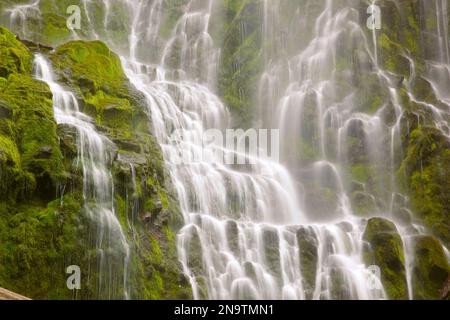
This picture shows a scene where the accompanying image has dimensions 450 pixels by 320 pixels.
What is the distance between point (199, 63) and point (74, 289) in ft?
71.5

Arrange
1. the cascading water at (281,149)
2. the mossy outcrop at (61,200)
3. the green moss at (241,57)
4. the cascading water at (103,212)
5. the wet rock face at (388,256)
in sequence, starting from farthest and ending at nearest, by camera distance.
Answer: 1. the green moss at (241,57)
2. the wet rock face at (388,256)
3. the cascading water at (281,149)
4. the cascading water at (103,212)
5. the mossy outcrop at (61,200)

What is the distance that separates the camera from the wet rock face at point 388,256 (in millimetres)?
15688

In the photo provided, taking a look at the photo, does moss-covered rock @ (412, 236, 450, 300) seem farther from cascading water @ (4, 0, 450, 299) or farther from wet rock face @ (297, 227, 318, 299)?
wet rock face @ (297, 227, 318, 299)

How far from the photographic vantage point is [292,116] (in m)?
26.1

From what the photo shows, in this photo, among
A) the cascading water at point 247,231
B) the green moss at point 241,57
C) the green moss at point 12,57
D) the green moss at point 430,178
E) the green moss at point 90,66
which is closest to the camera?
the cascading water at point 247,231

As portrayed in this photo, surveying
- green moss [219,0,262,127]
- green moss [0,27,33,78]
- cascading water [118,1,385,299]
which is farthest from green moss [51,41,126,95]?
green moss [219,0,262,127]

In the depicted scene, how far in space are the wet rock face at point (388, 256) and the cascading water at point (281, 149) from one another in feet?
1.14

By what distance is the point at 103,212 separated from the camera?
1280cm

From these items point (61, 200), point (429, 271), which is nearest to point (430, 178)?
point (429, 271)

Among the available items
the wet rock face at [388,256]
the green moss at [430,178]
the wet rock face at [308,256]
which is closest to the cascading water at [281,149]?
the wet rock face at [308,256]

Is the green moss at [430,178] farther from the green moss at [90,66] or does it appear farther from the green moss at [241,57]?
the green moss at [90,66]

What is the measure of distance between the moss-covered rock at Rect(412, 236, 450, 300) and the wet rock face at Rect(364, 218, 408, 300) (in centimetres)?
58
